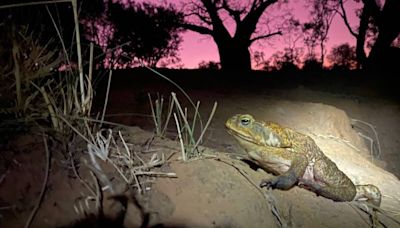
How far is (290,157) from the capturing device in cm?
324

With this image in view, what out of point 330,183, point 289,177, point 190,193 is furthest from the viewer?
point 330,183

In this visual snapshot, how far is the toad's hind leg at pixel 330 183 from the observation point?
3.34m

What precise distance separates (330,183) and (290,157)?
49 cm

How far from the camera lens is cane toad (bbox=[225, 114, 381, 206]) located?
10.4ft

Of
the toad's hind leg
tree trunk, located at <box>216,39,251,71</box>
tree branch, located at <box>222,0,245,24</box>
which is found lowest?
the toad's hind leg

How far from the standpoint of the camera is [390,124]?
22.7 ft

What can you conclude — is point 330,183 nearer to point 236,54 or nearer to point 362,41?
point 236,54

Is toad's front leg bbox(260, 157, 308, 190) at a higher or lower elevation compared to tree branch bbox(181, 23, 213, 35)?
lower

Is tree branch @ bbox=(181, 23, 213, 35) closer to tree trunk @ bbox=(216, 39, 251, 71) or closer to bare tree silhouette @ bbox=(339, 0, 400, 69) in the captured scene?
tree trunk @ bbox=(216, 39, 251, 71)

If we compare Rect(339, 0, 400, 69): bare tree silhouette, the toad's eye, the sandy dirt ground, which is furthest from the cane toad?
Rect(339, 0, 400, 69): bare tree silhouette

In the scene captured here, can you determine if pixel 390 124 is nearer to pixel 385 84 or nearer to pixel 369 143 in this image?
pixel 369 143

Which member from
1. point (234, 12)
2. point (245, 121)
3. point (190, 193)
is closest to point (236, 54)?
point (234, 12)

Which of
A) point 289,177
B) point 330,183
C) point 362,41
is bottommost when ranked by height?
point 330,183

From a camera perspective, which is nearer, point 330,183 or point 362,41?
point 330,183
